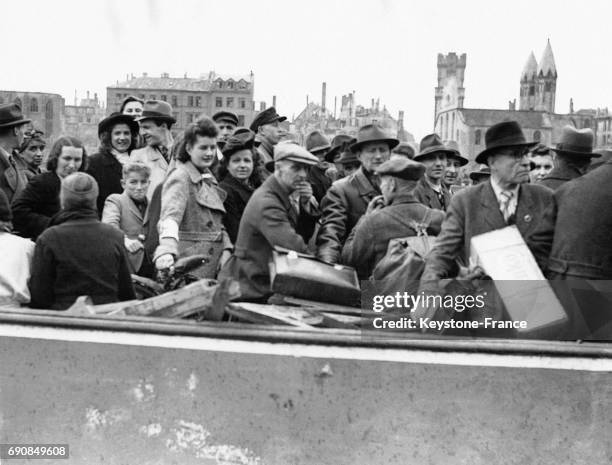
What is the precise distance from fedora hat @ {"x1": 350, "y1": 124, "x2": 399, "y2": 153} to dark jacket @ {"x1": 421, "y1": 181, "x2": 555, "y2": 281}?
2018 mm

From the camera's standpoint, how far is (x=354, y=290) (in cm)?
491

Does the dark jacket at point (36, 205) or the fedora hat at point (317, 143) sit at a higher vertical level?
the fedora hat at point (317, 143)

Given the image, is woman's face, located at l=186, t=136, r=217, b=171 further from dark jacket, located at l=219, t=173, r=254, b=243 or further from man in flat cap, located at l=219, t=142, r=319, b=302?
man in flat cap, located at l=219, t=142, r=319, b=302

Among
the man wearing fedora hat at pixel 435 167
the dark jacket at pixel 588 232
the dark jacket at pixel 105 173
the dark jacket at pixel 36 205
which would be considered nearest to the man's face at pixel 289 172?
the dark jacket at pixel 588 232

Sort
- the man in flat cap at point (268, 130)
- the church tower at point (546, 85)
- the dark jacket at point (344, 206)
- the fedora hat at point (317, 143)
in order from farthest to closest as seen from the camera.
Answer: the church tower at point (546, 85) < the fedora hat at point (317, 143) < the man in flat cap at point (268, 130) < the dark jacket at point (344, 206)

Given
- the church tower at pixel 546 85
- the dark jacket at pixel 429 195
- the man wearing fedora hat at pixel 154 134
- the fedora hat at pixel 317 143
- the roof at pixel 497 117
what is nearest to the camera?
the dark jacket at pixel 429 195

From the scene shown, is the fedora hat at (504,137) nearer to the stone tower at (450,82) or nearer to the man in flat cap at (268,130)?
the man in flat cap at (268,130)

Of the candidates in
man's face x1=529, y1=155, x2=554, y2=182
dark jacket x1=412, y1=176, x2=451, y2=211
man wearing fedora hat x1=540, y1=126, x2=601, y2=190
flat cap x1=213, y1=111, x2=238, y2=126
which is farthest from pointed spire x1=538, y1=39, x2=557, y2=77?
man wearing fedora hat x1=540, y1=126, x2=601, y2=190

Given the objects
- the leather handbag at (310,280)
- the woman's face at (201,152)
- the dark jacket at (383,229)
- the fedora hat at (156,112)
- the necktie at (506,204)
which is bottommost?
the leather handbag at (310,280)

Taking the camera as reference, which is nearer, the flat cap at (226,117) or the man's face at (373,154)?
the man's face at (373,154)

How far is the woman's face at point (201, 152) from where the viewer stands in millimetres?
6180

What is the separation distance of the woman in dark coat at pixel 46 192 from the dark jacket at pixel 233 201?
121 cm

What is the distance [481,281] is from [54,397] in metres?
2.25

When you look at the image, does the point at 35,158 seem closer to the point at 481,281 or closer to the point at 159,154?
the point at 159,154
